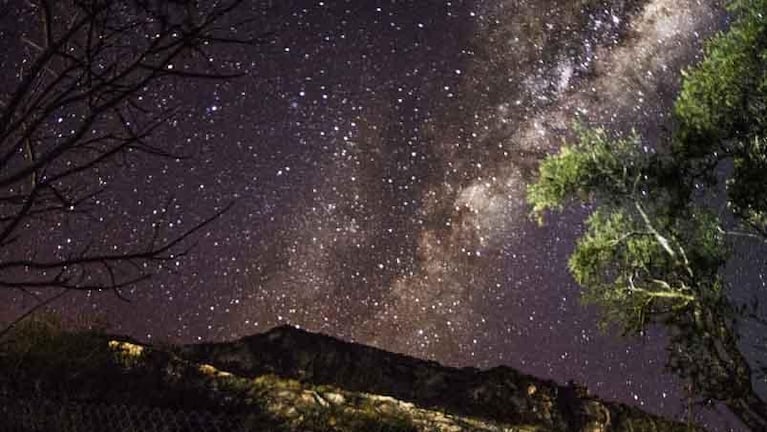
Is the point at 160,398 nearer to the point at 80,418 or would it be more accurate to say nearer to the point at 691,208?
the point at 80,418

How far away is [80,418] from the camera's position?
951 cm

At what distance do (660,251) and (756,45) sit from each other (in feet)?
16.7

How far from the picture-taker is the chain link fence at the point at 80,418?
9.32 meters

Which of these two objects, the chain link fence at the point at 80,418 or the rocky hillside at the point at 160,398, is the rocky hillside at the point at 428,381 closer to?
the rocky hillside at the point at 160,398

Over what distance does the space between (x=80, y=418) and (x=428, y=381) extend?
19524 mm

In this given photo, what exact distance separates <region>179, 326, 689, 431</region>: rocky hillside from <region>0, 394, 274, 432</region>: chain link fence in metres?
10.3

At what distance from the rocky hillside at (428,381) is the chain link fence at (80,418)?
1030 cm

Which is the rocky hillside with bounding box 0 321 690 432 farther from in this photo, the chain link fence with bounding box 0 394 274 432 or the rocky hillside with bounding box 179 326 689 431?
the rocky hillside with bounding box 179 326 689 431

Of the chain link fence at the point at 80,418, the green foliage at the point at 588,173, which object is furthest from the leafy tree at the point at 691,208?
the chain link fence at the point at 80,418

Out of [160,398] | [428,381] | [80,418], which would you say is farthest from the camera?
[428,381]

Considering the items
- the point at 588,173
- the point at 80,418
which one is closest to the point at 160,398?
the point at 80,418

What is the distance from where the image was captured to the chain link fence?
367 inches

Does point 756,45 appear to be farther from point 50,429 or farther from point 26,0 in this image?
point 50,429

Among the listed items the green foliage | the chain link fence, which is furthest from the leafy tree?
the chain link fence
